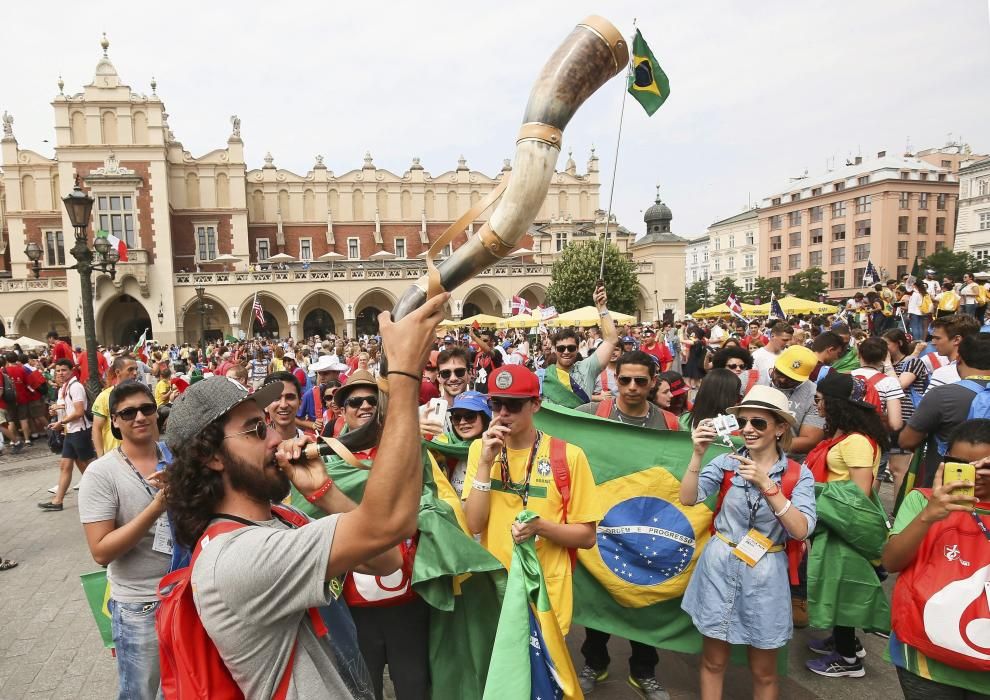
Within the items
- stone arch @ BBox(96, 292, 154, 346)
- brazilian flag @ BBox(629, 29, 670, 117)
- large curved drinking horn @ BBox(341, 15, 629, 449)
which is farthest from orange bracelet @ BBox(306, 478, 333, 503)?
stone arch @ BBox(96, 292, 154, 346)

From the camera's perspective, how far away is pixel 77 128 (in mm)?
41500

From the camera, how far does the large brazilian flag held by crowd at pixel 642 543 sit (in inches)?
144

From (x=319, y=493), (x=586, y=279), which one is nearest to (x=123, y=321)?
(x=586, y=279)

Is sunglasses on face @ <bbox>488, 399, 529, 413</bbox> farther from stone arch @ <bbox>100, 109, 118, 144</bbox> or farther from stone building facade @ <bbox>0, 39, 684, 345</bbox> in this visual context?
stone arch @ <bbox>100, 109, 118, 144</bbox>

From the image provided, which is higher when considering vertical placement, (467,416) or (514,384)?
(514,384)

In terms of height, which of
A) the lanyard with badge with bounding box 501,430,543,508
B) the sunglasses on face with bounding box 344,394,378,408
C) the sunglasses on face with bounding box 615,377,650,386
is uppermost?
the sunglasses on face with bounding box 615,377,650,386

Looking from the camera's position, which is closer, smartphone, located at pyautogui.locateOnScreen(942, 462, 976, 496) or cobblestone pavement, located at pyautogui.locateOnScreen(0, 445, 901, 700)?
smartphone, located at pyautogui.locateOnScreen(942, 462, 976, 496)

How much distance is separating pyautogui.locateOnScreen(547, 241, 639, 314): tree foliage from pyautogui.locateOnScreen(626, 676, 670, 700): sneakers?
36.1 metres

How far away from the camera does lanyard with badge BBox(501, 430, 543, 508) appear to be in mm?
3096

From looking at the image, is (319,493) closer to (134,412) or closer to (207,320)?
(134,412)

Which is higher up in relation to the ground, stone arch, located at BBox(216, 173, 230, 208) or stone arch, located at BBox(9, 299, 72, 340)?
stone arch, located at BBox(216, 173, 230, 208)

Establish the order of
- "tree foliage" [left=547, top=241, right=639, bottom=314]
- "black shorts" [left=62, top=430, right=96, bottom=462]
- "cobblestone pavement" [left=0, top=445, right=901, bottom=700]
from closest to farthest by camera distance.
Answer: "cobblestone pavement" [left=0, top=445, right=901, bottom=700], "black shorts" [left=62, top=430, right=96, bottom=462], "tree foliage" [left=547, top=241, right=639, bottom=314]

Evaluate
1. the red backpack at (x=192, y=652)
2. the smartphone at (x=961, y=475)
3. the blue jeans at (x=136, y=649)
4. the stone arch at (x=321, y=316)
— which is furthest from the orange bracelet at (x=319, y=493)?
the stone arch at (x=321, y=316)

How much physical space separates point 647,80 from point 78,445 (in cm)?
800
